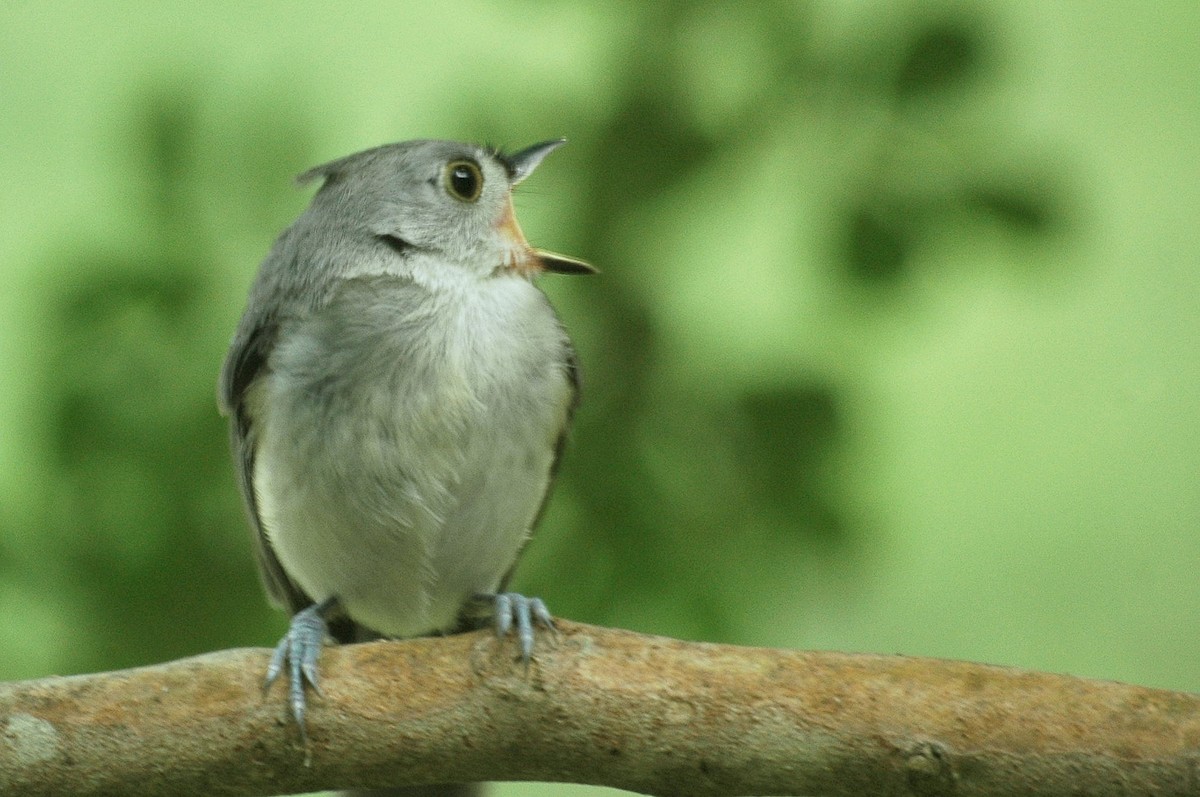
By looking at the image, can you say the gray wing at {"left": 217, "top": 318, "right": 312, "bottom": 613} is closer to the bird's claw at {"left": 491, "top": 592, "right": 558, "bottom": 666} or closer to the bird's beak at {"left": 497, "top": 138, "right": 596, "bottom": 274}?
the bird's beak at {"left": 497, "top": 138, "right": 596, "bottom": 274}

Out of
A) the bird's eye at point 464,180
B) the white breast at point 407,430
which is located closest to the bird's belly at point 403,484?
the white breast at point 407,430

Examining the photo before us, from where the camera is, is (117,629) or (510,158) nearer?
(510,158)

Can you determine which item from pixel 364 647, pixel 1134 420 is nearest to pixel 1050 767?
pixel 364 647

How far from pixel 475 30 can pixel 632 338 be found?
3.55ft

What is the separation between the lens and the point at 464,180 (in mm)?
2150

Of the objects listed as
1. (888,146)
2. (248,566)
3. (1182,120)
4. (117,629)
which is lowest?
(117,629)

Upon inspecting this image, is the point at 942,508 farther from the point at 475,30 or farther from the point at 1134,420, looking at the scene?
the point at 475,30

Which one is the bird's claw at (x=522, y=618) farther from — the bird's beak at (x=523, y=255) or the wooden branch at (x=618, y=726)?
the bird's beak at (x=523, y=255)

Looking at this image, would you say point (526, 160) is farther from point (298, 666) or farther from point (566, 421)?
point (298, 666)

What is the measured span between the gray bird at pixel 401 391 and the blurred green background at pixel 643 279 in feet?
1.15

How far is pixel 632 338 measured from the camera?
8.42 ft

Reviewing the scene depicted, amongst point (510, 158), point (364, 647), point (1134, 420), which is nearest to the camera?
point (364, 647)

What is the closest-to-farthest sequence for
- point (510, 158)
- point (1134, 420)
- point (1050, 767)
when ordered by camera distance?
point (1050, 767) → point (510, 158) → point (1134, 420)

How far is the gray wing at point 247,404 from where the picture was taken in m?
2.06
